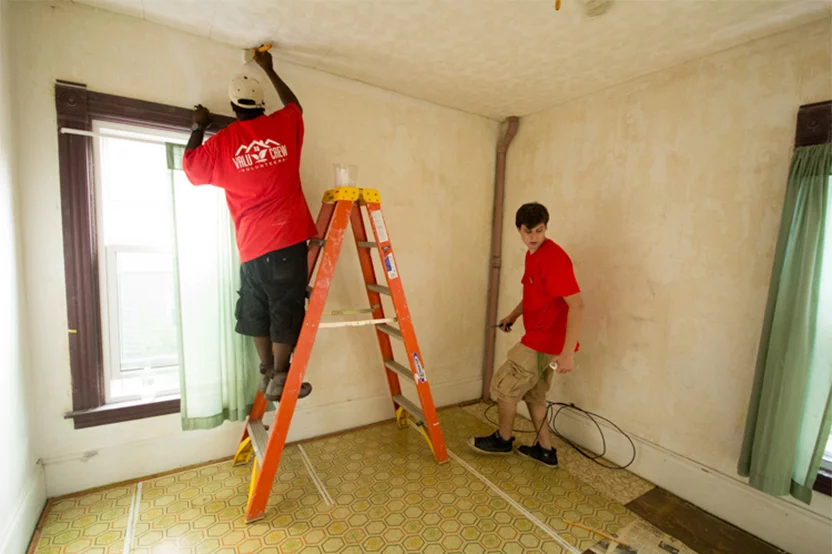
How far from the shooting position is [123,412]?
1936 millimetres

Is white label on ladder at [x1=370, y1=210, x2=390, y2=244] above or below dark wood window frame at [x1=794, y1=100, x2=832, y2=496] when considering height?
below

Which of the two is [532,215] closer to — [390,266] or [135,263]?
[390,266]

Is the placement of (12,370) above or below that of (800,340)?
below

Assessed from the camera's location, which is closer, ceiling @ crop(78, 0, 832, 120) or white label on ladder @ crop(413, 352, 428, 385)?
ceiling @ crop(78, 0, 832, 120)

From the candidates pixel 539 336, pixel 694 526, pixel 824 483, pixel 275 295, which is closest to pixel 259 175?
pixel 275 295

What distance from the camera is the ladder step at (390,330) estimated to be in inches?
87.2

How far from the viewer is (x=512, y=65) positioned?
2.15m

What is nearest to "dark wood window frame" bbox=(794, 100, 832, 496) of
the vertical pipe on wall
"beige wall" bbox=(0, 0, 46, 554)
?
the vertical pipe on wall

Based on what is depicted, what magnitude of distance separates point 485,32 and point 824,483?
2.47 metres

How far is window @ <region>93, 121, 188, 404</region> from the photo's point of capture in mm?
1937

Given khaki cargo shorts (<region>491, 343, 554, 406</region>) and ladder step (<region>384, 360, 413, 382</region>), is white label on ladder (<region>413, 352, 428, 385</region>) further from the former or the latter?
khaki cargo shorts (<region>491, 343, 554, 406</region>)

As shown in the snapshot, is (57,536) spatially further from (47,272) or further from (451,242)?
(451,242)

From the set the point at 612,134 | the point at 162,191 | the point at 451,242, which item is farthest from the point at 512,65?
the point at 162,191

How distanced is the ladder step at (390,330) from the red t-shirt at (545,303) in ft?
2.37
